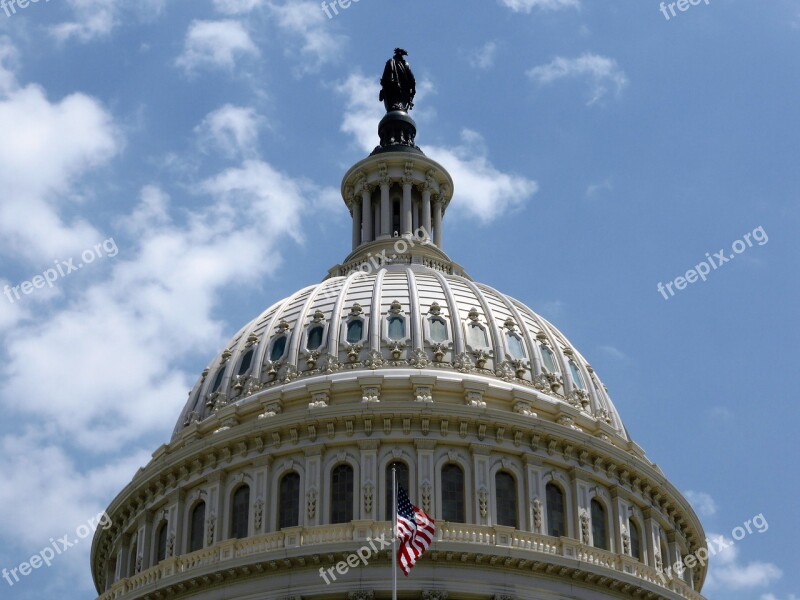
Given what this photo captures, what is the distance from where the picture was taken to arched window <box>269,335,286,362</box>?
7936 cm

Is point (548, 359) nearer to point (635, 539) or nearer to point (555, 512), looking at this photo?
point (635, 539)

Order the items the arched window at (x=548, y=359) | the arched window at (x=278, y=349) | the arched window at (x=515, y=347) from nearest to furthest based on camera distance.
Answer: the arched window at (x=515, y=347) → the arched window at (x=278, y=349) → the arched window at (x=548, y=359)

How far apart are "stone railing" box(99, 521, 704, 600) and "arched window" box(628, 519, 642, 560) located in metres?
2.94

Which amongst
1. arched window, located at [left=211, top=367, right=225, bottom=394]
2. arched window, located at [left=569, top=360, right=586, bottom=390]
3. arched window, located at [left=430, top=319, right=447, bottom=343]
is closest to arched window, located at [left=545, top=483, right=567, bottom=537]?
arched window, located at [left=569, top=360, right=586, bottom=390]

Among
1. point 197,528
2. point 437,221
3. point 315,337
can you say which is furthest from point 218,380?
point 437,221

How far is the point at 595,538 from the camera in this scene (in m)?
72.2

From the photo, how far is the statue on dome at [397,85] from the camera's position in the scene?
10212cm

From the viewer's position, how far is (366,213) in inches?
3659

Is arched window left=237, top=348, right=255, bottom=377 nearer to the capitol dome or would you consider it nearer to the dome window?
the capitol dome

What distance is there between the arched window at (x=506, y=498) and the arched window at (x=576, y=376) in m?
9.99

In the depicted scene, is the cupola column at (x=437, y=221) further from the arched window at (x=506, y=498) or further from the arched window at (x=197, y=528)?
the arched window at (x=197, y=528)

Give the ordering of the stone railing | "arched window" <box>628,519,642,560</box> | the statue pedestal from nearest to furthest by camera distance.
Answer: the stone railing
"arched window" <box>628,519,642,560</box>
the statue pedestal

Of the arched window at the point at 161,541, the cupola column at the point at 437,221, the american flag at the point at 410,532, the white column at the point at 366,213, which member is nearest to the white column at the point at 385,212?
the white column at the point at 366,213

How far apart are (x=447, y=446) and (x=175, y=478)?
1286cm
